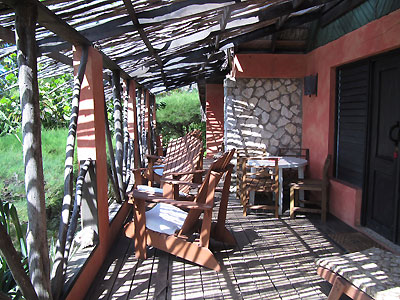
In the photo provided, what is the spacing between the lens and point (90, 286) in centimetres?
244

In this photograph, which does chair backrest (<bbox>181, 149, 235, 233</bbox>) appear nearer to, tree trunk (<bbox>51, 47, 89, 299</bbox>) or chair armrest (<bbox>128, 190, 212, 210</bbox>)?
chair armrest (<bbox>128, 190, 212, 210</bbox>)

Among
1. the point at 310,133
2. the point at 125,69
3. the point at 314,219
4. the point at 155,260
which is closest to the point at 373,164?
the point at 314,219

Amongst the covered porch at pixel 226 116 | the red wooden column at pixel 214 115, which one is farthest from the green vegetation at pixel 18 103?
the red wooden column at pixel 214 115

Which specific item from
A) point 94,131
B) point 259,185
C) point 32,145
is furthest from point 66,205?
point 259,185

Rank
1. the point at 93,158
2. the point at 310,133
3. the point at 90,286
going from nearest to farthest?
the point at 90,286 → the point at 93,158 → the point at 310,133

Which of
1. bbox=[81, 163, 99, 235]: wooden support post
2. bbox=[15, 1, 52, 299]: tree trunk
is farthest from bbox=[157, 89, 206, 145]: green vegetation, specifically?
bbox=[15, 1, 52, 299]: tree trunk

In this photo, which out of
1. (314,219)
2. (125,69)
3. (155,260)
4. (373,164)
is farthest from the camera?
(125,69)

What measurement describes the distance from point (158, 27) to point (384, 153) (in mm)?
2503

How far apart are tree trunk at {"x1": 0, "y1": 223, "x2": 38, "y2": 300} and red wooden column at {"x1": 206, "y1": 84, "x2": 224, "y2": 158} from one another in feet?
28.7

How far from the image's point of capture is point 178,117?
47.4 ft

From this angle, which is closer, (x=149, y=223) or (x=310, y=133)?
(x=149, y=223)

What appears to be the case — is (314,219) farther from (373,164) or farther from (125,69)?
(125,69)

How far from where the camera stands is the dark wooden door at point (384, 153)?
308 centimetres

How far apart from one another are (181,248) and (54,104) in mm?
5373
